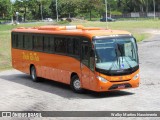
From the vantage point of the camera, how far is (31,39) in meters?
24.1

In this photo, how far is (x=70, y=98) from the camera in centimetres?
1750

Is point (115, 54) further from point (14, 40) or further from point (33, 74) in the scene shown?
point (14, 40)

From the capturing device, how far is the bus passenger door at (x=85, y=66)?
700 inches

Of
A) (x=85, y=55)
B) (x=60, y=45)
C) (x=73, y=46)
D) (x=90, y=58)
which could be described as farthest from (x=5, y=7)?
(x=90, y=58)

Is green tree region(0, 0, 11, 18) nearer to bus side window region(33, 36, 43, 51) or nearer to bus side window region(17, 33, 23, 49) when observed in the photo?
bus side window region(17, 33, 23, 49)

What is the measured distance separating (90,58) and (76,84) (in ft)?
5.92

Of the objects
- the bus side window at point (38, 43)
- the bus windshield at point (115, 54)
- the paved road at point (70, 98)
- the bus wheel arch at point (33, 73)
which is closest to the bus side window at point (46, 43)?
the bus side window at point (38, 43)

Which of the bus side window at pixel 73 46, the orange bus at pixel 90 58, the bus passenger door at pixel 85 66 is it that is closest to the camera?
the orange bus at pixel 90 58

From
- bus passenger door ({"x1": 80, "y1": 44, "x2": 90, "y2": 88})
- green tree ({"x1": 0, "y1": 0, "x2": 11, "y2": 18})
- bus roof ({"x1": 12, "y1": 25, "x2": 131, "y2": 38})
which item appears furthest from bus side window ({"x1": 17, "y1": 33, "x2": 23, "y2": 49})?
green tree ({"x1": 0, "y1": 0, "x2": 11, "y2": 18})

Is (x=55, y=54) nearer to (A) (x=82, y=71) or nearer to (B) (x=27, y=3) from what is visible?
(A) (x=82, y=71)

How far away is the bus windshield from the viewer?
17.2m

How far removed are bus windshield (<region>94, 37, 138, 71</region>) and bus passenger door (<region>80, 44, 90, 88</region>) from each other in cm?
68

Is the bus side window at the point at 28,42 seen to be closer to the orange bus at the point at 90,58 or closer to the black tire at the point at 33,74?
the black tire at the point at 33,74

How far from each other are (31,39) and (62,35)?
4167 millimetres
